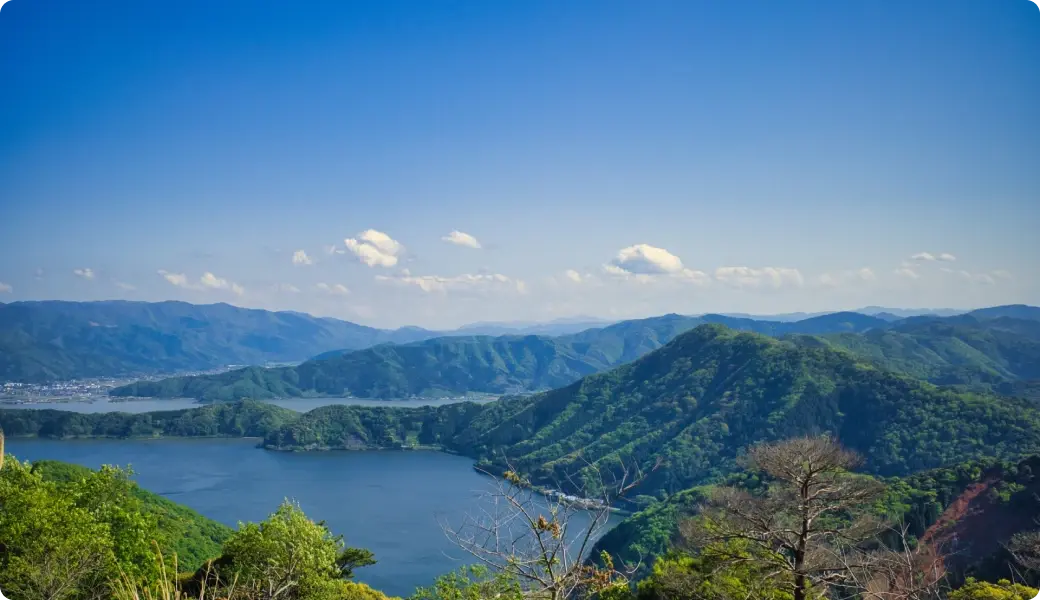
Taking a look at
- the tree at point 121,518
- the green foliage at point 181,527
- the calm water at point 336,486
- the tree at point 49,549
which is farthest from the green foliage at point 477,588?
the calm water at point 336,486

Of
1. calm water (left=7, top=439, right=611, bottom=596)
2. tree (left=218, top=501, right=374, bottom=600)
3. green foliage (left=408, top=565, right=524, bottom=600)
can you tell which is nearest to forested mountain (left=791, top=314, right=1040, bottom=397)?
calm water (left=7, top=439, right=611, bottom=596)

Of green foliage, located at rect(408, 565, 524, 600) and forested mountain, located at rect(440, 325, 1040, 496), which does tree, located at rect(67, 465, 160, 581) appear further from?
forested mountain, located at rect(440, 325, 1040, 496)

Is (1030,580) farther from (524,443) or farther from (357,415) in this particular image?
(357,415)

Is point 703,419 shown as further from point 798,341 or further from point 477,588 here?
point 477,588

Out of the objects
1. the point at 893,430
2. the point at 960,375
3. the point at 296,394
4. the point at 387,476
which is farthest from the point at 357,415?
the point at 960,375

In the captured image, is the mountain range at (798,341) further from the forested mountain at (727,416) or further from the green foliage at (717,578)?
the green foliage at (717,578)

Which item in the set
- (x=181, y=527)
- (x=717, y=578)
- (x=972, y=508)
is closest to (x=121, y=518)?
(x=717, y=578)
